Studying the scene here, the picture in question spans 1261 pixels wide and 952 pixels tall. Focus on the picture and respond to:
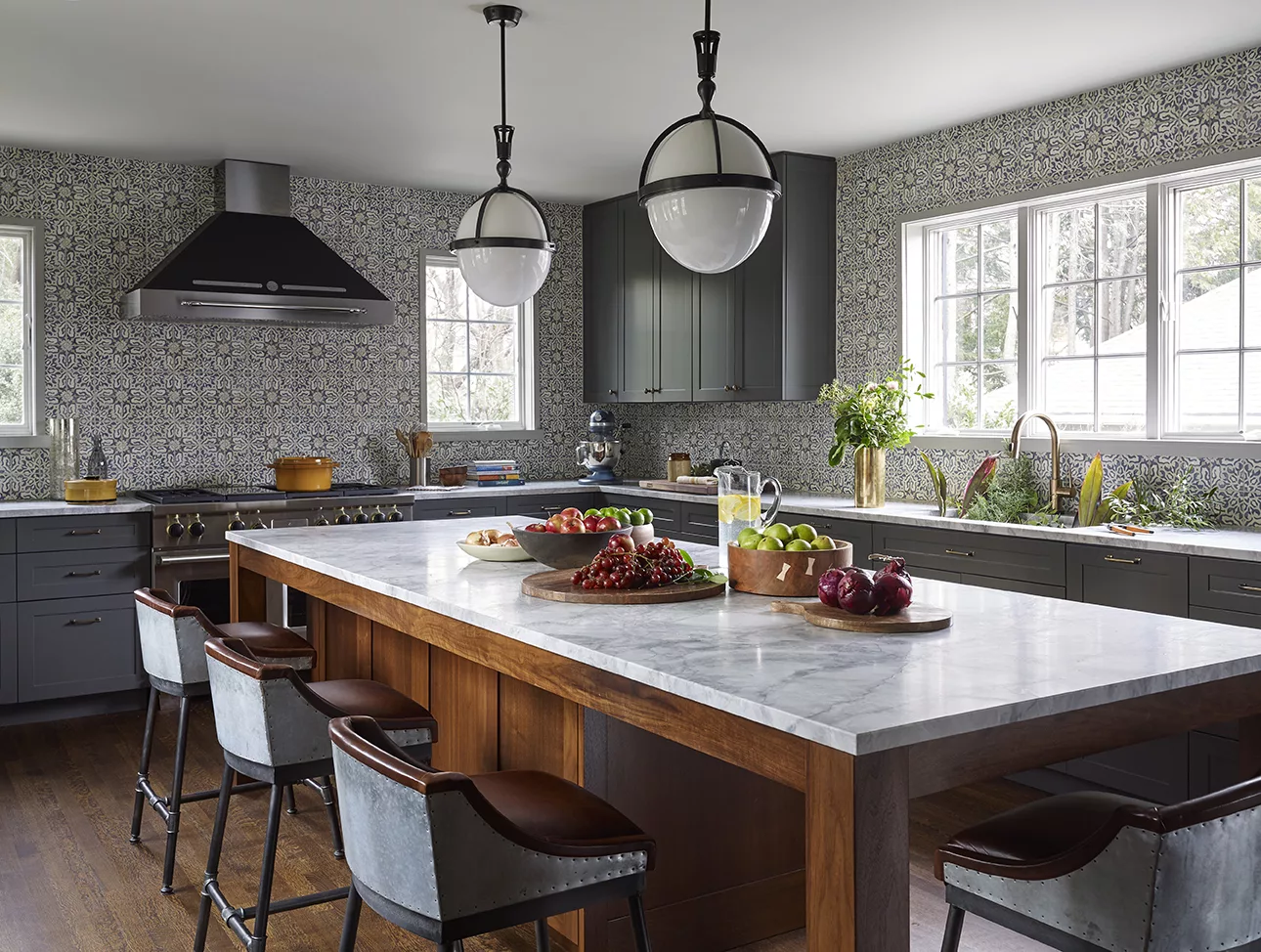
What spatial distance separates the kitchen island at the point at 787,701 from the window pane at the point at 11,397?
2.82m

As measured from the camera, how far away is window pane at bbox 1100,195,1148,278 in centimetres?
451

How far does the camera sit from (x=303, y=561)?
3320 mm

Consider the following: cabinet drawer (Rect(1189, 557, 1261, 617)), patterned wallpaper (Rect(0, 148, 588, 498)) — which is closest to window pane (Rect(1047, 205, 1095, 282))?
cabinet drawer (Rect(1189, 557, 1261, 617))

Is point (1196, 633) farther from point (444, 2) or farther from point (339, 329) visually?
point (339, 329)

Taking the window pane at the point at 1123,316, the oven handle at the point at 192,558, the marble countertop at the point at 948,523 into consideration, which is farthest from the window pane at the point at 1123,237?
the oven handle at the point at 192,558

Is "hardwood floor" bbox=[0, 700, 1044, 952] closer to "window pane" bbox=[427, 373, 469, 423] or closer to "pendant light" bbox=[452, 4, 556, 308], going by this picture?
"pendant light" bbox=[452, 4, 556, 308]

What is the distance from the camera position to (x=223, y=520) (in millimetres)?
5219

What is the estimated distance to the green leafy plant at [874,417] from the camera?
5.15 meters

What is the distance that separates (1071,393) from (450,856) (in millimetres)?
3914

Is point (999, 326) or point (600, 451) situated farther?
point (600, 451)

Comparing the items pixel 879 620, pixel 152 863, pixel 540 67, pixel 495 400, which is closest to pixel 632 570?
pixel 879 620

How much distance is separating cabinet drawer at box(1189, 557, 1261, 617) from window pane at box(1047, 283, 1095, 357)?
4.61ft

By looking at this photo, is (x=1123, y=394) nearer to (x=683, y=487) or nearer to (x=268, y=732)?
(x=683, y=487)

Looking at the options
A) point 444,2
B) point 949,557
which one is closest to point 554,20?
point 444,2
